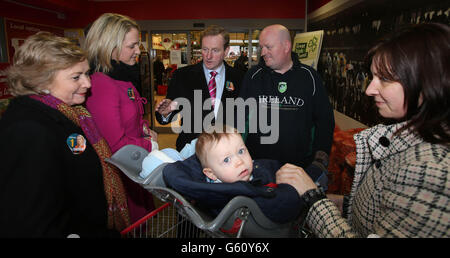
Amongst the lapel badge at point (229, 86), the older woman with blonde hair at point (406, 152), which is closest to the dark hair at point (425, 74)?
the older woman with blonde hair at point (406, 152)

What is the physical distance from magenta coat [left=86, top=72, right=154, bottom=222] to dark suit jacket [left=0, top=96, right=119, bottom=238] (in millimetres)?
418

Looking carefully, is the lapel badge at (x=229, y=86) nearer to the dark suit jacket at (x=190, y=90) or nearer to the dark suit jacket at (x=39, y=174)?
the dark suit jacket at (x=190, y=90)

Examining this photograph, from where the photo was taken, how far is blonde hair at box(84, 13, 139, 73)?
183 cm

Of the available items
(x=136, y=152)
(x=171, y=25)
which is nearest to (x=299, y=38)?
(x=171, y=25)

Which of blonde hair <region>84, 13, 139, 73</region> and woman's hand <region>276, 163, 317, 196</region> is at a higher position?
blonde hair <region>84, 13, 139, 73</region>

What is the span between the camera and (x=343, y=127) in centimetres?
420

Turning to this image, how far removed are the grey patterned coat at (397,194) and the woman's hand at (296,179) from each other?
0.26 feet

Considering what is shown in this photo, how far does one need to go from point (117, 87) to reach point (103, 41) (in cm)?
36

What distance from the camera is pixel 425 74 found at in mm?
904

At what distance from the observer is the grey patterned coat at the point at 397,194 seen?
80 centimetres

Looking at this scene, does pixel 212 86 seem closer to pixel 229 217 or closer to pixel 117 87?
pixel 117 87

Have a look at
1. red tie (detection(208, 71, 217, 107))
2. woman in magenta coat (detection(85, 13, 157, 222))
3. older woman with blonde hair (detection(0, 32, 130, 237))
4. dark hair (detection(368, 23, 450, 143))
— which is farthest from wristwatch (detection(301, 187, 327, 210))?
red tie (detection(208, 71, 217, 107))

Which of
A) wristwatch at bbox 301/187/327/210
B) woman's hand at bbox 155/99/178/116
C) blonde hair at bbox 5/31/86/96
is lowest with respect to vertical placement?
wristwatch at bbox 301/187/327/210

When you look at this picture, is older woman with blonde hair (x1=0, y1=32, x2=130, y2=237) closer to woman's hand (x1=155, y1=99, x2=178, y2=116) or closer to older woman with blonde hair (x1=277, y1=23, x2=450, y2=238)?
woman's hand (x1=155, y1=99, x2=178, y2=116)
